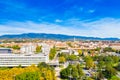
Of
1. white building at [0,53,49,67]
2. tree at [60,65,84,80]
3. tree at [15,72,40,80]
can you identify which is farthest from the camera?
white building at [0,53,49,67]

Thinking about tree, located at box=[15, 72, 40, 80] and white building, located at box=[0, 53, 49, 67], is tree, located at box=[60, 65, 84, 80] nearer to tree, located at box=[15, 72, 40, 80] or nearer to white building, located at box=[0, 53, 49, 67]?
tree, located at box=[15, 72, 40, 80]

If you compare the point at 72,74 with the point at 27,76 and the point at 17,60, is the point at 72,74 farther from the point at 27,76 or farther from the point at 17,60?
the point at 17,60

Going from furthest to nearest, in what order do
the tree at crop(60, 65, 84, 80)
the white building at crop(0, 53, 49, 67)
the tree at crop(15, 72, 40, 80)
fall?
the white building at crop(0, 53, 49, 67)
the tree at crop(60, 65, 84, 80)
the tree at crop(15, 72, 40, 80)

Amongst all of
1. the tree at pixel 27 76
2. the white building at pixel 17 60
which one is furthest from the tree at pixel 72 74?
the white building at pixel 17 60

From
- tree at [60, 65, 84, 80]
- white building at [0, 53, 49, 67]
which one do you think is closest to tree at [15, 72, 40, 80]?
tree at [60, 65, 84, 80]

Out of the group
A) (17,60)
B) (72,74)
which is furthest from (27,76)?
(17,60)

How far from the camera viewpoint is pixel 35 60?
98.6 ft

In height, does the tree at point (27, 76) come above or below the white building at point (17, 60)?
above

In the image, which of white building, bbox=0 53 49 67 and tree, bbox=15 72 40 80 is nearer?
tree, bbox=15 72 40 80

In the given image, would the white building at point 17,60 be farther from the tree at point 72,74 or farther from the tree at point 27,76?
the tree at point 27,76

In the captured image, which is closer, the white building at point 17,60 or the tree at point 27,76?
the tree at point 27,76

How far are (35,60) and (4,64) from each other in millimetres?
3906

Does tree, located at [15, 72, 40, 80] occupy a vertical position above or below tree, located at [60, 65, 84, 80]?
above

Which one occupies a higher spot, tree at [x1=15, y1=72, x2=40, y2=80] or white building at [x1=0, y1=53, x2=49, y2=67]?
tree at [x1=15, y1=72, x2=40, y2=80]
